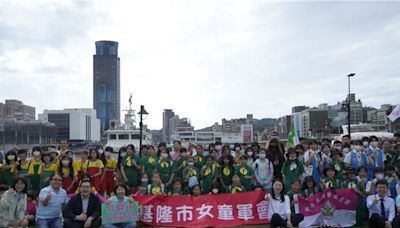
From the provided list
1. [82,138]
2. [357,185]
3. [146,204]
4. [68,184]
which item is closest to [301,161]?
[357,185]

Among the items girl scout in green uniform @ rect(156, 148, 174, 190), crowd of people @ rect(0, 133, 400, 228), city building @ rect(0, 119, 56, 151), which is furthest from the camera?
city building @ rect(0, 119, 56, 151)

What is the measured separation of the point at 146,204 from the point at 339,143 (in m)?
6.32

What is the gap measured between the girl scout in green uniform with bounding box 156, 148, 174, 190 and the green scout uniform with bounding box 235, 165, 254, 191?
5.88ft

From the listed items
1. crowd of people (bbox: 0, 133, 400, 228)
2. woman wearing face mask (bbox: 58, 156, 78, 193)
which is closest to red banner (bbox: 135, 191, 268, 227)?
crowd of people (bbox: 0, 133, 400, 228)

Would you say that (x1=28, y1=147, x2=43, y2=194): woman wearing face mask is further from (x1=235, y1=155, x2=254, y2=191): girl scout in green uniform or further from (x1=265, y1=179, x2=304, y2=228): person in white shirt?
(x1=265, y1=179, x2=304, y2=228): person in white shirt

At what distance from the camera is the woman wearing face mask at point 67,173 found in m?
9.60

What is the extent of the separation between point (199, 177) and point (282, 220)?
2860 millimetres

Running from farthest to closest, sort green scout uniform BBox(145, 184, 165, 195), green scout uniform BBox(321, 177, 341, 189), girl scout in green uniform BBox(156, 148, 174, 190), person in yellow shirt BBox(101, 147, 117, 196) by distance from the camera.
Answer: person in yellow shirt BBox(101, 147, 117, 196) → girl scout in green uniform BBox(156, 148, 174, 190) → green scout uniform BBox(145, 184, 165, 195) → green scout uniform BBox(321, 177, 341, 189)

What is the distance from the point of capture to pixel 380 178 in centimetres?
879

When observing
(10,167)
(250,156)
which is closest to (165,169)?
(250,156)

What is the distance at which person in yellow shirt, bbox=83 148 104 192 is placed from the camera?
9992 mm

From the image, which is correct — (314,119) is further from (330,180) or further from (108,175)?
(108,175)

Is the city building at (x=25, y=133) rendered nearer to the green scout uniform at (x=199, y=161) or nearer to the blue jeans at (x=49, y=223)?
the green scout uniform at (x=199, y=161)

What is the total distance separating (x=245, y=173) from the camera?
9758 millimetres
